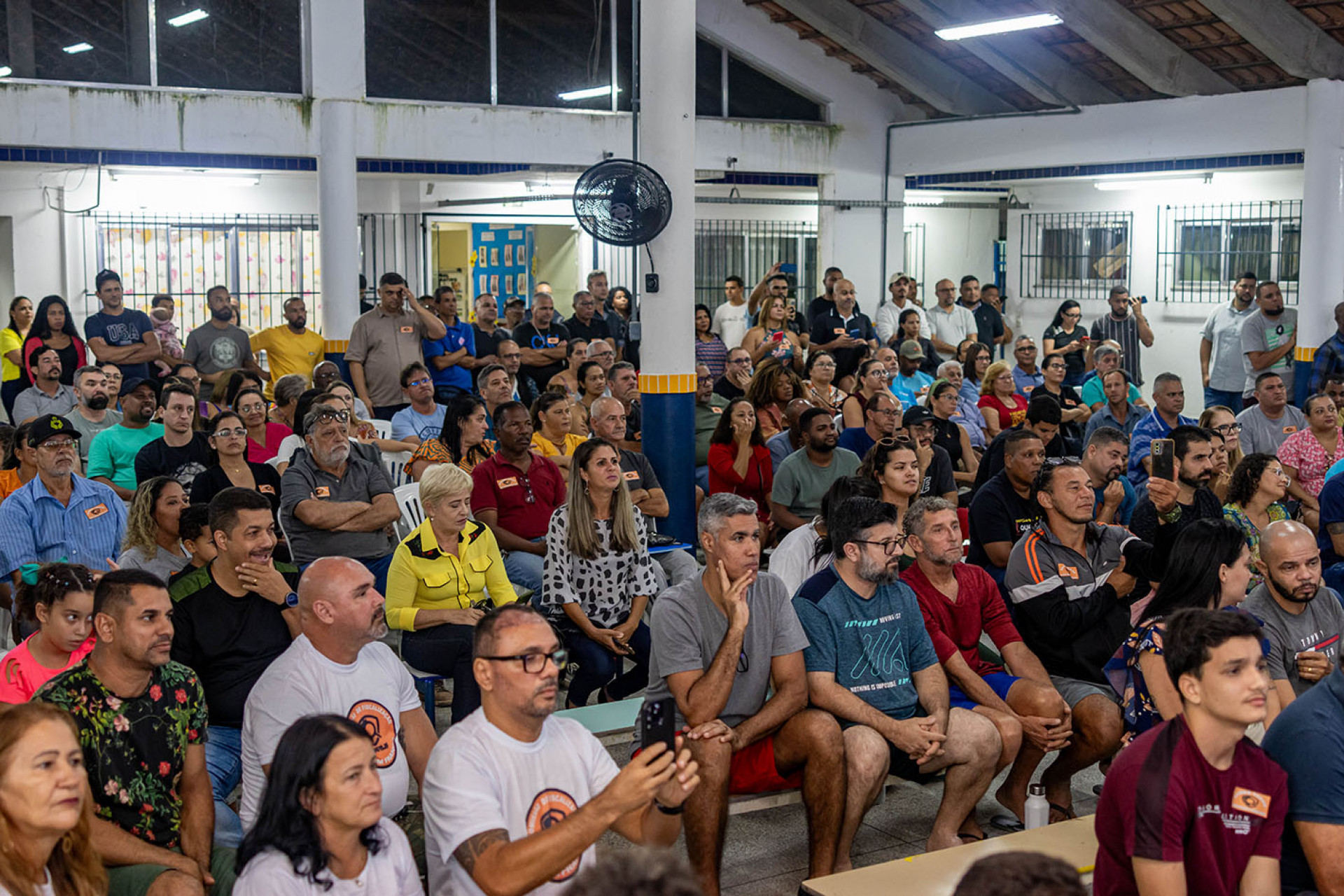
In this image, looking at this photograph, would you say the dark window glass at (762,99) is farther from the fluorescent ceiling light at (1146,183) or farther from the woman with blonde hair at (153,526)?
the woman with blonde hair at (153,526)

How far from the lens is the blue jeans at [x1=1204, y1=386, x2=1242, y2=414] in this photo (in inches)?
470

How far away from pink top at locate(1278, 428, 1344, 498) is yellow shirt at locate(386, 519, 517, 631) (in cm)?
422

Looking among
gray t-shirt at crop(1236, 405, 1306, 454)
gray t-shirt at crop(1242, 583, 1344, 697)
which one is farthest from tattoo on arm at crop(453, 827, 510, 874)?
gray t-shirt at crop(1236, 405, 1306, 454)

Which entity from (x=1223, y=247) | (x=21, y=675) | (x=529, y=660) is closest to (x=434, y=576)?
(x=21, y=675)

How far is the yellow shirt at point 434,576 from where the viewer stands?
5.17 m

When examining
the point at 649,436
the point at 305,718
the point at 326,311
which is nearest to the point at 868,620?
the point at 305,718

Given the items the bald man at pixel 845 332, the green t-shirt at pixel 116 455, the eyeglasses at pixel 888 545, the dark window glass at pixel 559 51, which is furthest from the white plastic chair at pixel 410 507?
the dark window glass at pixel 559 51

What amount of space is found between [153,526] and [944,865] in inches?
121

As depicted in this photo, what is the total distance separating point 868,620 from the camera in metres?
4.43

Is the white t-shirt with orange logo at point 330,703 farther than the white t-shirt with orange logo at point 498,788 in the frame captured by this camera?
Answer: Yes

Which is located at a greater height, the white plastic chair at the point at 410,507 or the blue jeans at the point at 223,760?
the white plastic chair at the point at 410,507

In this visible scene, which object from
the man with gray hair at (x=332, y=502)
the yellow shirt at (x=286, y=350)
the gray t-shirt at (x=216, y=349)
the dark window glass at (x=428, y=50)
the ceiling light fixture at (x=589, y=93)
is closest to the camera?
the man with gray hair at (x=332, y=502)

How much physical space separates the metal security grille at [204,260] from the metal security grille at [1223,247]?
29.2ft

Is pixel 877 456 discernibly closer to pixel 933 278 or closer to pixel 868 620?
pixel 868 620
